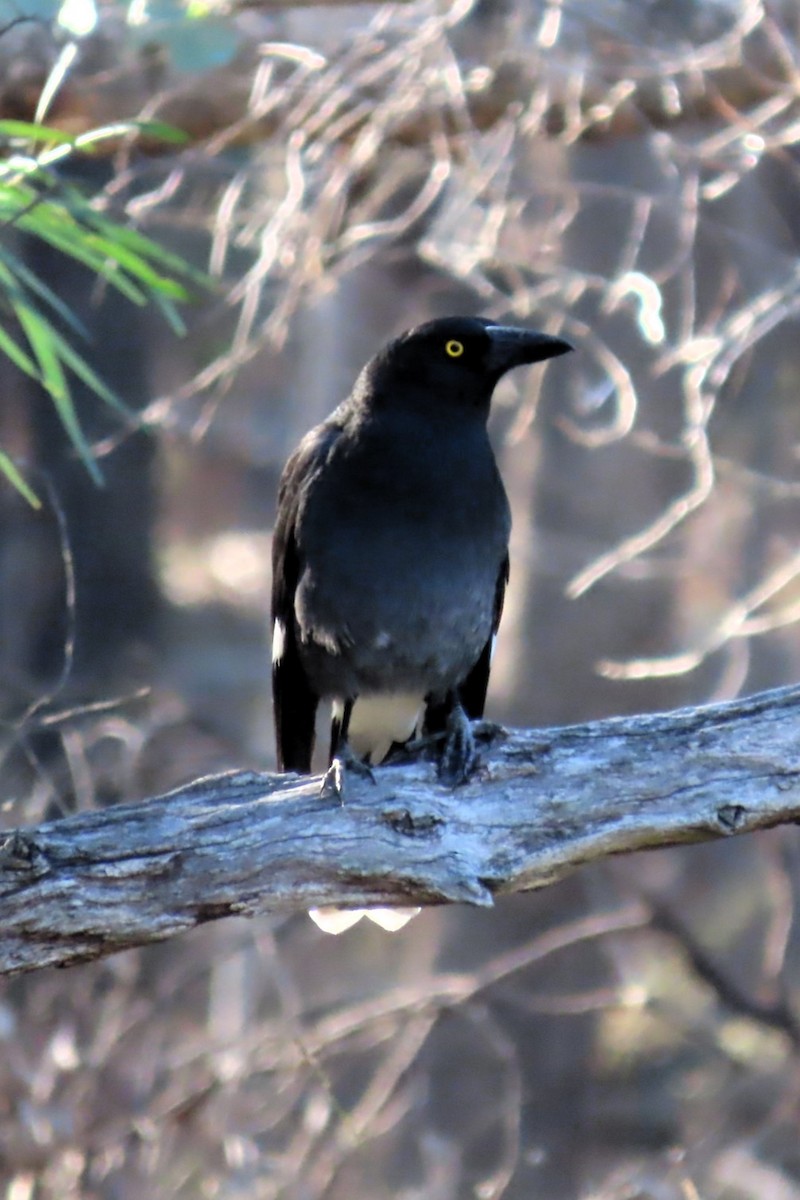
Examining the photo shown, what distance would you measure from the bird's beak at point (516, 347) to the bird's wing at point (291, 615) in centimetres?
40

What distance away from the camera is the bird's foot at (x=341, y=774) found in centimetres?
280

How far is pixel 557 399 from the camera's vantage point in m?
7.45

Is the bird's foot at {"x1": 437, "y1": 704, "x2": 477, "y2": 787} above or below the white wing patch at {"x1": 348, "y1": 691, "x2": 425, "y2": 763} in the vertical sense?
above

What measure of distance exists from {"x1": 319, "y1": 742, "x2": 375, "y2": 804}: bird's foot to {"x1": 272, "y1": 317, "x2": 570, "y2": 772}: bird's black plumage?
0.43 metres

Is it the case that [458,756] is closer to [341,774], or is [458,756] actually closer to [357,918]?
[341,774]

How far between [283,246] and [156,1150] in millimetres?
2469

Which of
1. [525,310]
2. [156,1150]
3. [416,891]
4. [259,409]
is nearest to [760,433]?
[259,409]

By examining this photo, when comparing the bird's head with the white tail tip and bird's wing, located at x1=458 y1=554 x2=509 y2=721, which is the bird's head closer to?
bird's wing, located at x1=458 y1=554 x2=509 y2=721


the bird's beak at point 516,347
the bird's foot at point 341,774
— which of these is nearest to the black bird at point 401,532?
the bird's beak at point 516,347

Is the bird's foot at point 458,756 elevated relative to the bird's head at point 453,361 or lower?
lower

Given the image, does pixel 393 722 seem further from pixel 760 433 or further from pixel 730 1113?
pixel 760 433

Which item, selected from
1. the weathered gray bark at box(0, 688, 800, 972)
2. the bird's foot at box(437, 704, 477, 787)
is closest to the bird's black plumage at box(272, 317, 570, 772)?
the bird's foot at box(437, 704, 477, 787)

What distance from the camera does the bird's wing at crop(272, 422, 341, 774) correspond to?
12.2ft

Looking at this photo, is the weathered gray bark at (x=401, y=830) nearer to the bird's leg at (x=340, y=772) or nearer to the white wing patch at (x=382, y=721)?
the bird's leg at (x=340, y=772)
